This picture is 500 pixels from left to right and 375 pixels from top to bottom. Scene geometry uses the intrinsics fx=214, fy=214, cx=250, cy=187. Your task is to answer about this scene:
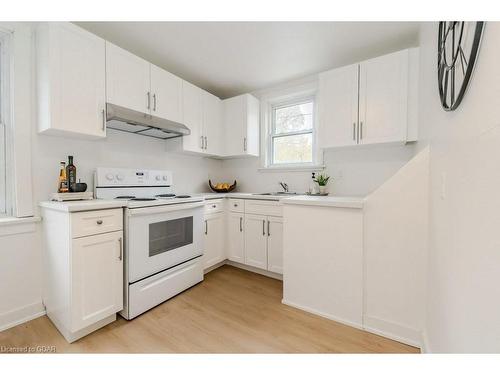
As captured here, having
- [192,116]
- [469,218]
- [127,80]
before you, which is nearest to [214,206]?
[192,116]

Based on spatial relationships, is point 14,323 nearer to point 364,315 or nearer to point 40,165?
point 40,165

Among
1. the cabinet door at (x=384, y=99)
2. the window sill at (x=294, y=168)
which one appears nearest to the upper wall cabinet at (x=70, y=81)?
the window sill at (x=294, y=168)

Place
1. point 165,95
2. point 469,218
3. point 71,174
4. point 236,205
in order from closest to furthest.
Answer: point 469,218 < point 71,174 < point 165,95 < point 236,205

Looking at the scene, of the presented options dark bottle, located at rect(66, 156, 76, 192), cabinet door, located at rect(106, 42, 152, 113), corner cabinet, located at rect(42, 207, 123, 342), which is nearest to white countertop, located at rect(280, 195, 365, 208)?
corner cabinet, located at rect(42, 207, 123, 342)

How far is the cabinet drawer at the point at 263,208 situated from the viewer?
2.38 meters

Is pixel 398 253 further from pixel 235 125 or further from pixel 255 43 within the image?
pixel 235 125

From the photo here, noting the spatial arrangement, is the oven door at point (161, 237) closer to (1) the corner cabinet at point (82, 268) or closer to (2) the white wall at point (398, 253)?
(1) the corner cabinet at point (82, 268)

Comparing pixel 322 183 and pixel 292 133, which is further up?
pixel 292 133

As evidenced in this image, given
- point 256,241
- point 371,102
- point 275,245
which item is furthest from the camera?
point 256,241

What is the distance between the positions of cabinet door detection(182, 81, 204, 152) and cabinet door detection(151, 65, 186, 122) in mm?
88

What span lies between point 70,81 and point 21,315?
71.6 inches

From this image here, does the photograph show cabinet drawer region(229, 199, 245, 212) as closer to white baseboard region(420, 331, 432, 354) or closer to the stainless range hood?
the stainless range hood

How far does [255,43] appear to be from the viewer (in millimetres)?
2064

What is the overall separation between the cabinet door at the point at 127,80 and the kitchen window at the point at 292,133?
1.69m
